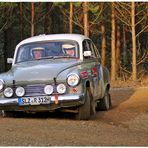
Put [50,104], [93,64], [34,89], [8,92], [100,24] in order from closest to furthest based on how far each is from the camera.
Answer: [50,104] → [34,89] → [8,92] → [93,64] → [100,24]

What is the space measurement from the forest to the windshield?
9.55 metres

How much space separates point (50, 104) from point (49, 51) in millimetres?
1720

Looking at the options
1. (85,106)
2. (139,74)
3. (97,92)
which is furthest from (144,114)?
(139,74)

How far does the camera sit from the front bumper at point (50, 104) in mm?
9461

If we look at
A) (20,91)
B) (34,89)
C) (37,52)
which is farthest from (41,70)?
(37,52)

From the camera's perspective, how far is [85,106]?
9781 millimetres

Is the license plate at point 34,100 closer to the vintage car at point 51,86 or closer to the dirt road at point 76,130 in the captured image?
the vintage car at point 51,86

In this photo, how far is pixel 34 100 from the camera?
31.4 feet

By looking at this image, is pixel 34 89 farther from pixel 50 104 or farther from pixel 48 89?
pixel 50 104

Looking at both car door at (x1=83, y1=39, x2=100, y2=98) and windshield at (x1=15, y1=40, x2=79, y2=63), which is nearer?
car door at (x1=83, y1=39, x2=100, y2=98)

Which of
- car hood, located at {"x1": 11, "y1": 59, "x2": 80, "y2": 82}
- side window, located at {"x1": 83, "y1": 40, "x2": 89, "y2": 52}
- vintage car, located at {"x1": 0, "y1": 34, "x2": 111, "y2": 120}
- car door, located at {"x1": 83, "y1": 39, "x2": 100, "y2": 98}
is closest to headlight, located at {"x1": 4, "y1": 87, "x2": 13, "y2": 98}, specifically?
vintage car, located at {"x1": 0, "y1": 34, "x2": 111, "y2": 120}

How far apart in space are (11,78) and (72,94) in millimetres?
1202

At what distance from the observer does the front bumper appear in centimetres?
946

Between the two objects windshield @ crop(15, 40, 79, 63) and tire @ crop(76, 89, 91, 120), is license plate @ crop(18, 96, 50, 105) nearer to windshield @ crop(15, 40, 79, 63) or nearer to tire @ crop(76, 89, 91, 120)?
tire @ crop(76, 89, 91, 120)
